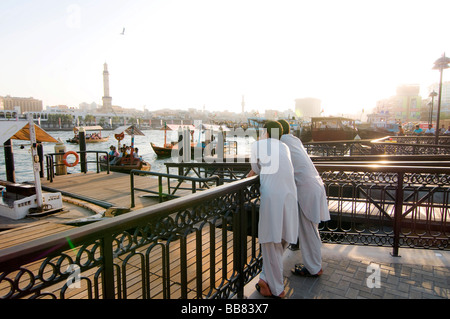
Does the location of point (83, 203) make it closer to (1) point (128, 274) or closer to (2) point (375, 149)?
(1) point (128, 274)

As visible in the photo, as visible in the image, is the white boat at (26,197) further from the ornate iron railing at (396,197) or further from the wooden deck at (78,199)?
the ornate iron railing at (396,197)

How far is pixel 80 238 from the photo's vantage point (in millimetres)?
1452

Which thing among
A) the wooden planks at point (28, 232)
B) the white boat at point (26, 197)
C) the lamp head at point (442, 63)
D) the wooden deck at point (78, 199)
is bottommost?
the wooden deck at point (78, 199)

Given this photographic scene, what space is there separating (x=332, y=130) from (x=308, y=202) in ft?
80.6

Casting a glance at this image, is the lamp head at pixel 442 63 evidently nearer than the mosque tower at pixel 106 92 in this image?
Yes

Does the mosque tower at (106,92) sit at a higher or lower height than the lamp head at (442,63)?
higher

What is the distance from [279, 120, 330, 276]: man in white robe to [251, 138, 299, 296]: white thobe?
40cm

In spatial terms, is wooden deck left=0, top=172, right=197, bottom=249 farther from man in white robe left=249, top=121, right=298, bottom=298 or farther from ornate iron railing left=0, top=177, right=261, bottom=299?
man in white robe left=249, top=121, right=298, bottom=298

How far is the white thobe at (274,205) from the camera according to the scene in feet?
9.04

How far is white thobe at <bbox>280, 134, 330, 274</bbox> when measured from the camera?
3.25 meters

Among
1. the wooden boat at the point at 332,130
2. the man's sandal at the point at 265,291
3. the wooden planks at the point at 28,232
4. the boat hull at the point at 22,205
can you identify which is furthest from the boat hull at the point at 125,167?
the man's sandal at the point at 265,291

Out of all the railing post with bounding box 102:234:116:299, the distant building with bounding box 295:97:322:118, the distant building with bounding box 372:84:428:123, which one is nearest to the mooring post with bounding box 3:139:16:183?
the railing post with bounding box 102:234:116:299

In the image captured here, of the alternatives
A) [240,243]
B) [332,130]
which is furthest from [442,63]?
[240,243]
